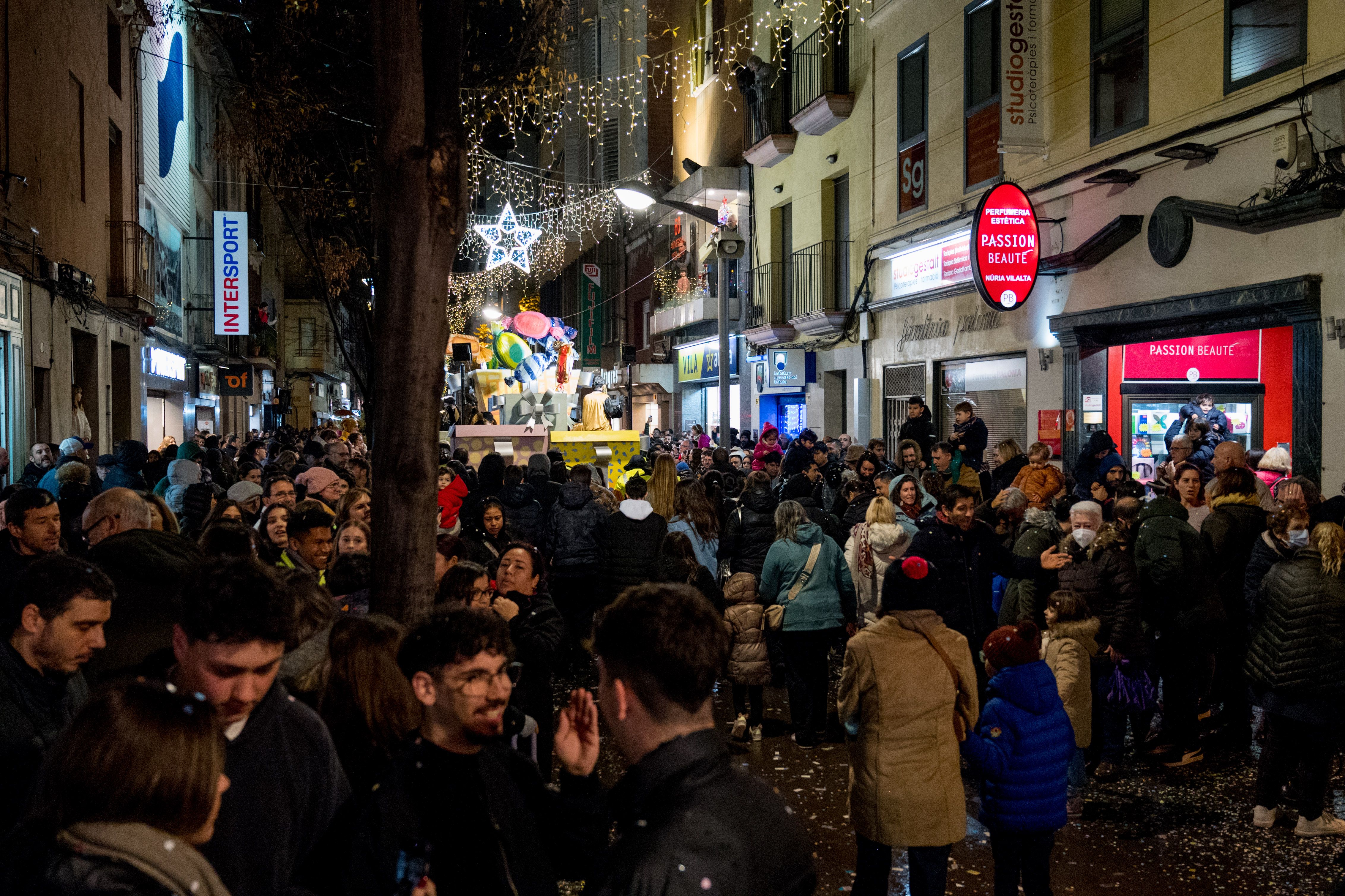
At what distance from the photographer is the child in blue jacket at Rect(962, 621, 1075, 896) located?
4262mm

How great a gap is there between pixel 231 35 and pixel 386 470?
12121 millimetres

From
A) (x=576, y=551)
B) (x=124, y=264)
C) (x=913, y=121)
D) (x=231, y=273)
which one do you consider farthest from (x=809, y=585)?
(x=231, y=273)

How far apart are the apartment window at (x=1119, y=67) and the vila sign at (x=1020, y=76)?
0.95m

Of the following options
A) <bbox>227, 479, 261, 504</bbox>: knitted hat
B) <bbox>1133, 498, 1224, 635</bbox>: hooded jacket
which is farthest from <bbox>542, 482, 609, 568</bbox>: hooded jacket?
<bbox>1133, 498, 1224, 635</bbox>: hooded jacket

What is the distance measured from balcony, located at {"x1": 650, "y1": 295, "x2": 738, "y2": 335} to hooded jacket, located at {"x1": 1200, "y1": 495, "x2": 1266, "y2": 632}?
18570mm

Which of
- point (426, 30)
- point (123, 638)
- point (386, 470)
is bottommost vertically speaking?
point (123, 638)

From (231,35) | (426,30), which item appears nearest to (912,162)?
(231,35)

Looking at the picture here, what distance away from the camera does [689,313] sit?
28.4 meters

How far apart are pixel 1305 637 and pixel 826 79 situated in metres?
17.5

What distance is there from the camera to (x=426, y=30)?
14.3 ft

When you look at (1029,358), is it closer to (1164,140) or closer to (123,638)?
(1164,140)

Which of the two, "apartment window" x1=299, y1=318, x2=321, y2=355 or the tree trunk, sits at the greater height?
"apartment window" x1=299, y1=318, x2=321, y2=355

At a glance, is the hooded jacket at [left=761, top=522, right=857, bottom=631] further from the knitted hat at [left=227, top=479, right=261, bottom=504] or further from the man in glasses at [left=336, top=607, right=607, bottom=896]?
the man in glasses at [left=336, top=607, right=607, bottom=896]

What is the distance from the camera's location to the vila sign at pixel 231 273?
25.4 meters
